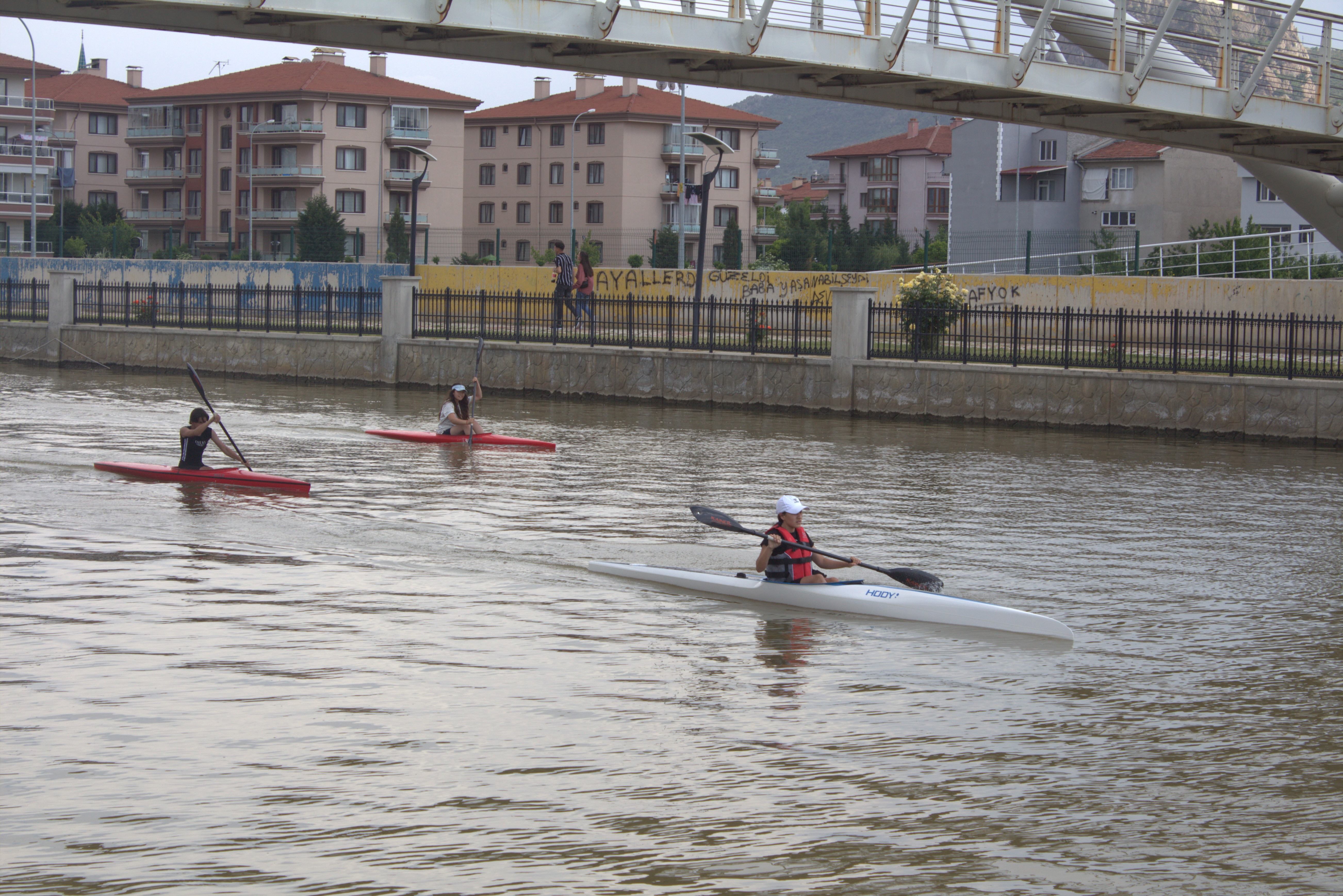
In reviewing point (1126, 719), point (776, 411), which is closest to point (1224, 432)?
point (776, 411)

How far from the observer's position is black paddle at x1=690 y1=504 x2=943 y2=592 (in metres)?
11.1

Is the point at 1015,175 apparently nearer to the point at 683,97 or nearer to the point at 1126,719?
the point at 683,97

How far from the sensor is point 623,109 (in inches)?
3305

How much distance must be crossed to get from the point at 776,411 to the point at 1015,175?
170ft

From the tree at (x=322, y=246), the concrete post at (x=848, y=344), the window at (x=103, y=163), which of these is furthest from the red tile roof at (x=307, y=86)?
the concrete post at (x=848, y=344)

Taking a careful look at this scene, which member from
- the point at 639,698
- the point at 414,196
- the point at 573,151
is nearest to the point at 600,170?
the point at 573,151

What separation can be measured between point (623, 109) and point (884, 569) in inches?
2958

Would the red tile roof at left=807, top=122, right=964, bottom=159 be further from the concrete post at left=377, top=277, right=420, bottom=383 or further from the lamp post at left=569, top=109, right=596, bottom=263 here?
the concrete post at left=377, top=277, right=420, bottom=383

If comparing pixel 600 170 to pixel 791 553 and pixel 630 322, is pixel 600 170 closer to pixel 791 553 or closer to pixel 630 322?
pixel 630 322

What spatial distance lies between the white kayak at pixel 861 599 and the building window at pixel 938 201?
94545 mm

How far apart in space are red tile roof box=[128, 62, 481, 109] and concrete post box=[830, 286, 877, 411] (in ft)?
190

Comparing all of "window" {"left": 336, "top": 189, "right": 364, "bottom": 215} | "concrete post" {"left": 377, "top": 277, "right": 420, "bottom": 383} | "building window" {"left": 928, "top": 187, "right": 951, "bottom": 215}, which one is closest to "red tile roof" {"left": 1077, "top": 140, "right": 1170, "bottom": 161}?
A: "building window" {"left": 928, "top": 187, "right": 951, "bottom": 215}

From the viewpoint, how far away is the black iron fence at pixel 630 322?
29.2m

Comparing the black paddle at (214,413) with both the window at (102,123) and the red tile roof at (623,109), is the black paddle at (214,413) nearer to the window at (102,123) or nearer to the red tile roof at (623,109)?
the red tile roof at (623,109)
